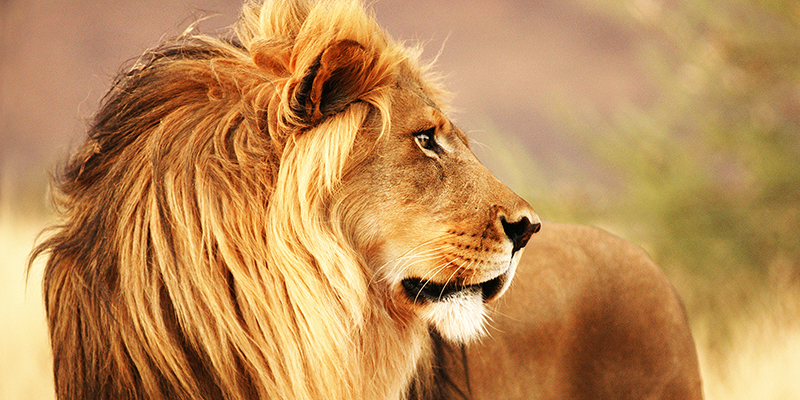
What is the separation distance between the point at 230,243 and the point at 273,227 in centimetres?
10

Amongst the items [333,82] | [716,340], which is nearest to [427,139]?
[333,82]

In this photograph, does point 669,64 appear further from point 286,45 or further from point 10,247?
point 10,247

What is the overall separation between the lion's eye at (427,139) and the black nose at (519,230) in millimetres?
258

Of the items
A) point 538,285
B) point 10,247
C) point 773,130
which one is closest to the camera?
point 538,285

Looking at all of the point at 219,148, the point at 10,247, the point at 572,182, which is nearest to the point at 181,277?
the point at 219,148

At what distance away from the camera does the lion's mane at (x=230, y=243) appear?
1606 mm

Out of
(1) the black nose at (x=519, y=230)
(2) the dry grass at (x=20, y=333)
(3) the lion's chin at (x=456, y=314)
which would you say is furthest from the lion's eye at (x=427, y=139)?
(2) the dry grass at (x=20, y=333)

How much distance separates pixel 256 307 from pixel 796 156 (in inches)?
190

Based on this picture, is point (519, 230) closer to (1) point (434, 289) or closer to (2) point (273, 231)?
(1) point (434, 289)

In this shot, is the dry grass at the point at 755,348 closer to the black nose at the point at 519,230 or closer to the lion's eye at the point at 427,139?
the black nose at the point at 519,230

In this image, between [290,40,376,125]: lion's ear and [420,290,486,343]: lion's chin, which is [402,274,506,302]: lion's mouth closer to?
[420,290,486,343]: lion's chin

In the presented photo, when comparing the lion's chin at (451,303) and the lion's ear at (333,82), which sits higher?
the lion's ear at (333,82)

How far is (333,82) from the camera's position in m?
1.73

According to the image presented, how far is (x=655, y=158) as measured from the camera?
5.59 m
